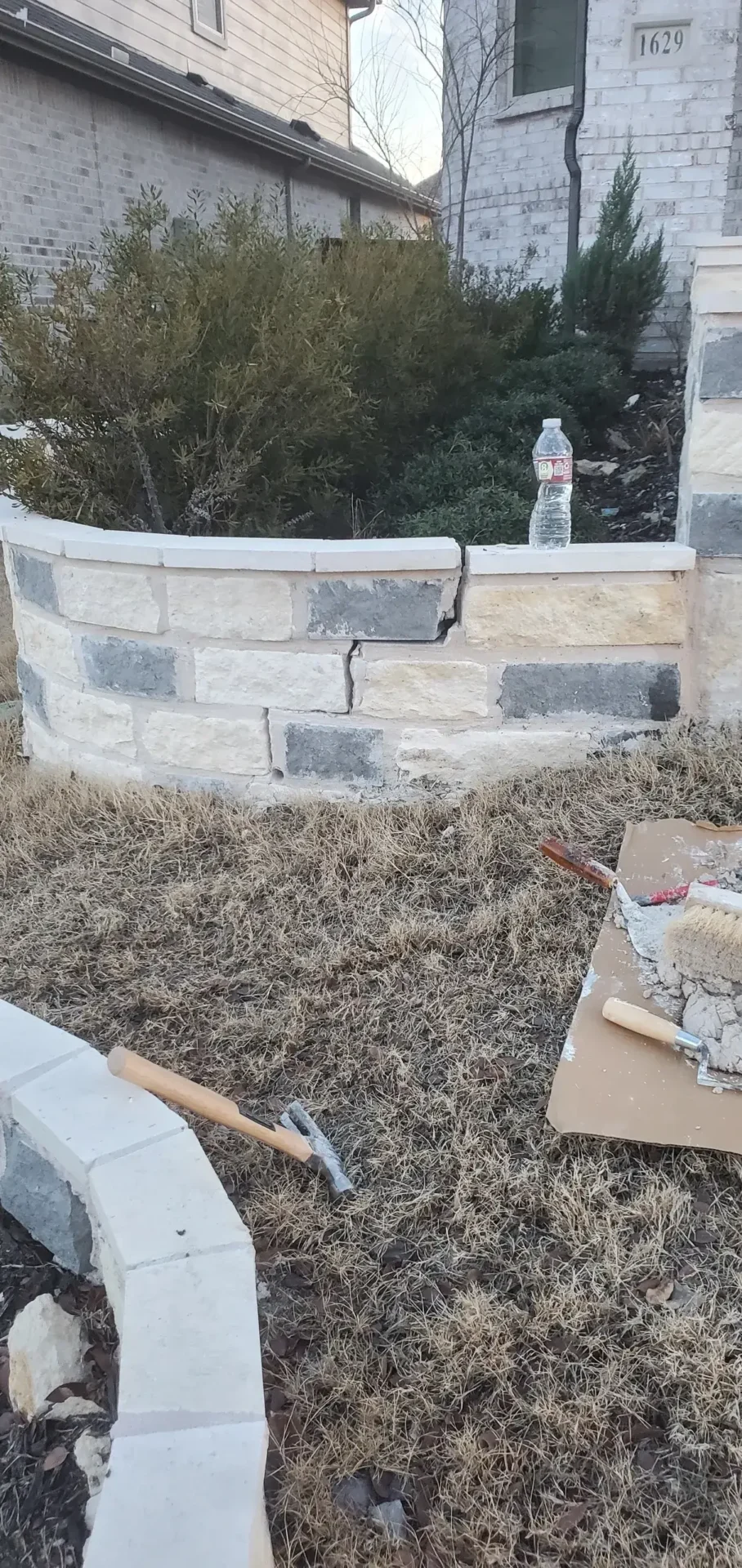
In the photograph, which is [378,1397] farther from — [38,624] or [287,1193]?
[38,624]

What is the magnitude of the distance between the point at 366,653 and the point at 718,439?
116cm

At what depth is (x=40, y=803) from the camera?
349 centimetres

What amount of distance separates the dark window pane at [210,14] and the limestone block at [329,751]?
1225 centimetres

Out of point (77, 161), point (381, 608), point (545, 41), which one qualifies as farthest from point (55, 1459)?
point (545, 41)

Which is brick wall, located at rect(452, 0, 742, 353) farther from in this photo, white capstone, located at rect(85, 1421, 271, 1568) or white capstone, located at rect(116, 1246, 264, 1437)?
white capstone, located at rect(85, 1421, 271, 1568)

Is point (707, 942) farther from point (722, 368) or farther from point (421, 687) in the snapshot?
point (722, 368)

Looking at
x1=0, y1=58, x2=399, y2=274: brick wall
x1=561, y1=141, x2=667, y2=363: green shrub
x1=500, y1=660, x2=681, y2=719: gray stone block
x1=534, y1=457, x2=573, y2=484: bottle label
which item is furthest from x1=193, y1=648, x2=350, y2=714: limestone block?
x1=0, y1=58, x2=399, y2=274: brick wall

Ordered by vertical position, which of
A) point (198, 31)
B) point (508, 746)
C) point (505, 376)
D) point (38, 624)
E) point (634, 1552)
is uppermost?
point (198, 31)

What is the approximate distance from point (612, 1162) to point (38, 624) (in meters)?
2.72

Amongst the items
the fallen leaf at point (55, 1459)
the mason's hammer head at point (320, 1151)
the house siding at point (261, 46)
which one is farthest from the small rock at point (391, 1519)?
the house siding at point (261, 46)

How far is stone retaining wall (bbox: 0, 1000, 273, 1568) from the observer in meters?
1.10

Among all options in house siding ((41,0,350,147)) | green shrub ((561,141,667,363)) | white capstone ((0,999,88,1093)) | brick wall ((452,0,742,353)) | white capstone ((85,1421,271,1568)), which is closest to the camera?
white capstone ((85,1421,271,1568))

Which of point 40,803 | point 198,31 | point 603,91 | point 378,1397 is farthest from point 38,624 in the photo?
point 198,31

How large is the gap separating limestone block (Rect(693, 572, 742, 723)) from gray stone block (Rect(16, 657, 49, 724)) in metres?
2.20
